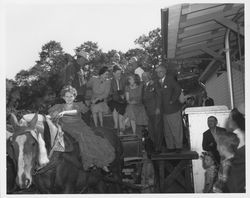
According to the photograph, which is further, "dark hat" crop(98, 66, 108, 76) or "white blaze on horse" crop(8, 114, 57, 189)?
"dark hat" crop(98, 66, 108, 76)

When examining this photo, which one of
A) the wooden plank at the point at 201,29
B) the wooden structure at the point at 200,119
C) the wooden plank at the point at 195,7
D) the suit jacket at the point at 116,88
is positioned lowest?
the wooden structure at the point at 200,119

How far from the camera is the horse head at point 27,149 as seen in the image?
684cm

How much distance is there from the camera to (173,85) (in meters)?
7.38

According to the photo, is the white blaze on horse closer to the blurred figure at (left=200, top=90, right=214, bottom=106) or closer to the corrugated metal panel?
the blurred figure at (left=200, top=90, right=214, bottom=106)

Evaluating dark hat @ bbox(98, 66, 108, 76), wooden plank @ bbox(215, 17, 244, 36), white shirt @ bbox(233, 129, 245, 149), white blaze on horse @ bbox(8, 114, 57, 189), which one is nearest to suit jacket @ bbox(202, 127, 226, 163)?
white shirt @ bbox(233, 129, 245, 149)

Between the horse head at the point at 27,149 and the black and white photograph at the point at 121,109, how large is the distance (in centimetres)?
2

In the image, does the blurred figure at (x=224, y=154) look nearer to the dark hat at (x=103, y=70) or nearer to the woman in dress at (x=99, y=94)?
the woman in dress at (x=99, y=94)

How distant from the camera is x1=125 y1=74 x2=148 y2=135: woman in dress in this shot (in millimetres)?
7406

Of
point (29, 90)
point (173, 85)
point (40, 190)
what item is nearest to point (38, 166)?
point (40, 190)

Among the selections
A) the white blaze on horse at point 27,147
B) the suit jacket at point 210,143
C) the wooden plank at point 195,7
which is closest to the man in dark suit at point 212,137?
the suit jacket at point 210,143

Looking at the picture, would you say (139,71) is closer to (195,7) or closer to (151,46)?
(151,46)

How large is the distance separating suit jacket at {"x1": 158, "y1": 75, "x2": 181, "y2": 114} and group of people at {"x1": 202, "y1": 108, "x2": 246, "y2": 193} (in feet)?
2.20

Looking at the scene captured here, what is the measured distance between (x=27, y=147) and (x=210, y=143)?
10.4 ft

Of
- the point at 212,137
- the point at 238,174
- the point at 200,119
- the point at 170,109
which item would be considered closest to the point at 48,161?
the point at 170,109
